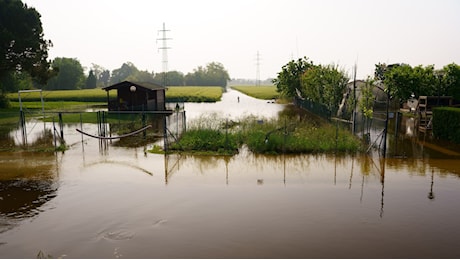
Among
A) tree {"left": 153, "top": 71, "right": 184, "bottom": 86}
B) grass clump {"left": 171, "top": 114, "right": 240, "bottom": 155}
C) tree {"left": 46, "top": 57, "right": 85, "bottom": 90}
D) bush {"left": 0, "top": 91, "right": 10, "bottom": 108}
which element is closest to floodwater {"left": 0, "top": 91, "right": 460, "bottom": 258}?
grass clump {"left": 171, "top": 114, "right": 240, "bottom": 155}

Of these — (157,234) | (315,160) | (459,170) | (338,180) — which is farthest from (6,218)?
(459,170)

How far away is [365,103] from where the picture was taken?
2616 centimetres

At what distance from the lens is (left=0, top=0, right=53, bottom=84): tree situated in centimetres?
3975

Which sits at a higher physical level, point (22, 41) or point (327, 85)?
point (22, 41)

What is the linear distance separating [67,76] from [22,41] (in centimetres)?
6633

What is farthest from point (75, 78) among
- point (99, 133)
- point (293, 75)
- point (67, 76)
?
point (99, 133)

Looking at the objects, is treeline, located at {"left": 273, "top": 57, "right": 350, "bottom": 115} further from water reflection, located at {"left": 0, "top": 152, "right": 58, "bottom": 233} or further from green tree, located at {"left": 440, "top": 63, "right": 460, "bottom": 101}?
water reflection, located at {"left": 0, "top": 152, "right": 58, "bottom": 233}

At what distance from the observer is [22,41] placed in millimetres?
40094

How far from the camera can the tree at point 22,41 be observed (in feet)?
130

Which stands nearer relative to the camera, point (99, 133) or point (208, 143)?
point (208, 143)

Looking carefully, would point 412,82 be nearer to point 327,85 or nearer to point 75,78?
point 327,85

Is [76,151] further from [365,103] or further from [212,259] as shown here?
[365,103]

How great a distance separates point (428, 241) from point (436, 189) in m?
4.32

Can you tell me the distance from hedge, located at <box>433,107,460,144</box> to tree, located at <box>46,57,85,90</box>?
101 meters
